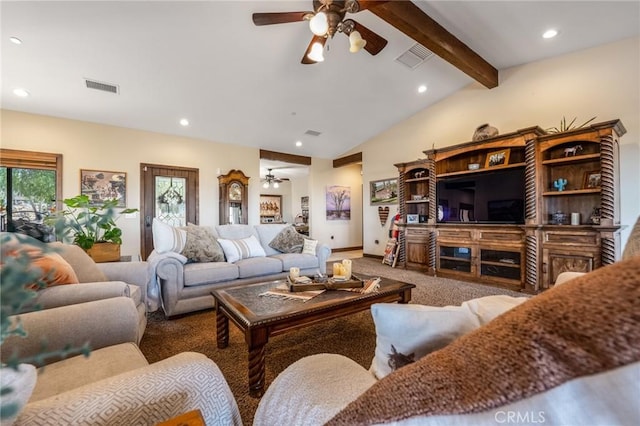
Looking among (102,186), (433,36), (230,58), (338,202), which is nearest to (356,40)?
(433,36)

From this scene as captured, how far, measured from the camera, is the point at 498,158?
3941 mm

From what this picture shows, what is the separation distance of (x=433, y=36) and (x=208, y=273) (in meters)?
3.76

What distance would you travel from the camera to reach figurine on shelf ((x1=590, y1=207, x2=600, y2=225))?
3.13 metres

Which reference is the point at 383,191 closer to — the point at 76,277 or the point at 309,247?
the point at 309,247

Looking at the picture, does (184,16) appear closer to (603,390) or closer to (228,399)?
(228,399)

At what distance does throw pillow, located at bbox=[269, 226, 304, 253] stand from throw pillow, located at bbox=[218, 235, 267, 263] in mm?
253

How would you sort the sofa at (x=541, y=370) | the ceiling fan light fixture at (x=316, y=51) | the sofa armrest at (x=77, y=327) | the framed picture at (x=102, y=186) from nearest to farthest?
1. the sofa at (x=541, y=370)
2. the sofa armrest at (x=77, y=327)
3. the ceiling fan light fixture at (x=316, y=51)
4. the framed picture at (x=102, y=186)

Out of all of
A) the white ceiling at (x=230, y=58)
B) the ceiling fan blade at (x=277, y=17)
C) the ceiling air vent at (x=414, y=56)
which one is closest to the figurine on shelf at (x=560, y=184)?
the white ceiling at (x=230, y=58)

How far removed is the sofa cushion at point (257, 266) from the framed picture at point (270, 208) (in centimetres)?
760

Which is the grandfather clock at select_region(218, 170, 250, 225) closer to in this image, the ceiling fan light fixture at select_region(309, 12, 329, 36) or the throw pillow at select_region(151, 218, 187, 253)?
the throw pillow at select_region(151, 218, 187, 253)

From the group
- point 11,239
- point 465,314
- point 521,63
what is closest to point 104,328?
point 11,239

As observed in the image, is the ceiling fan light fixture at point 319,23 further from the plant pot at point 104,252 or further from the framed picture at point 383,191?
the framed picture at point 383,191

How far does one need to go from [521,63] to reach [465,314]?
16.2ft

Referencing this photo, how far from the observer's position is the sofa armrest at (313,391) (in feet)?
2.18
